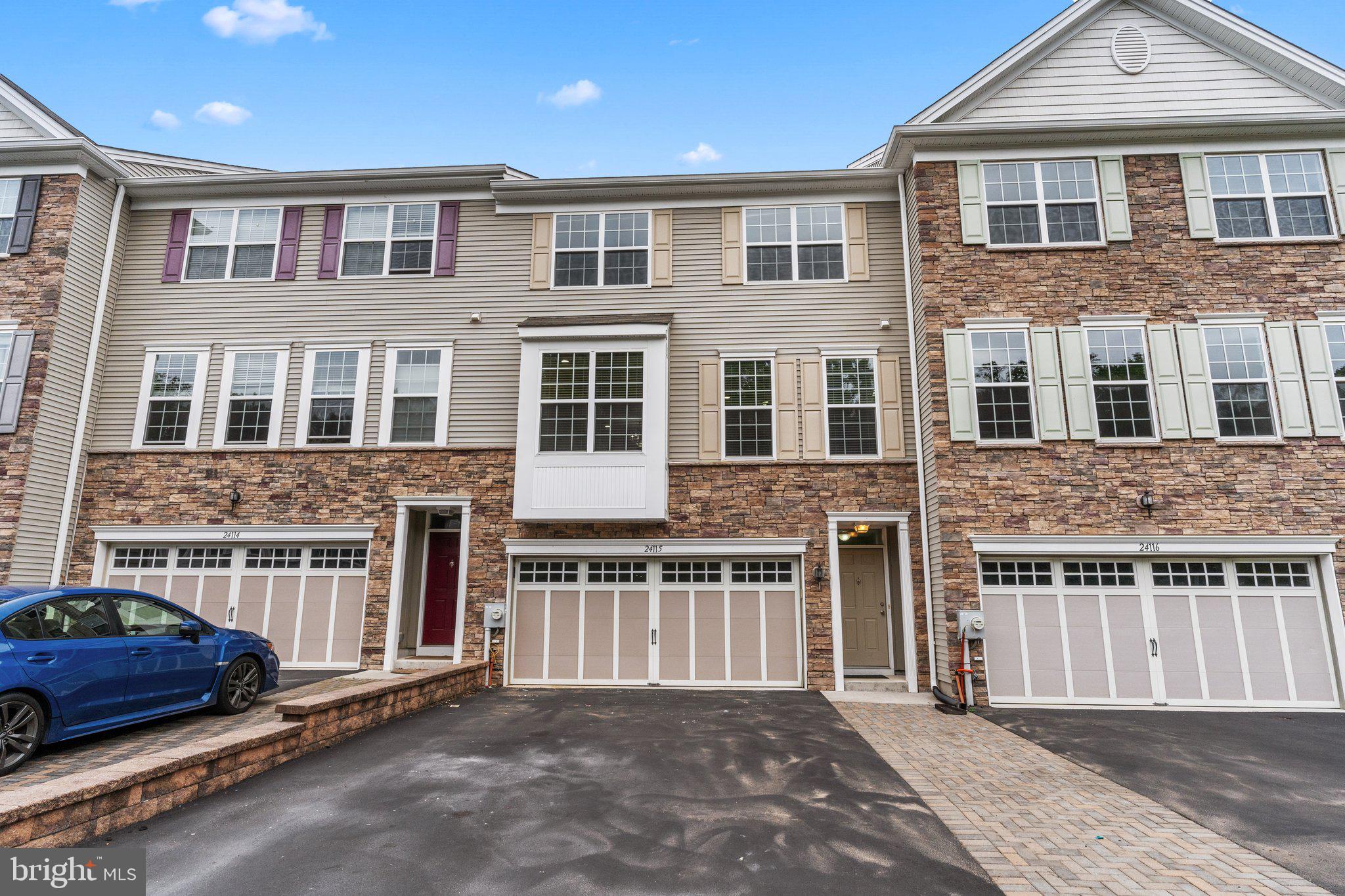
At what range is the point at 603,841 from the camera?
4531 millimetres

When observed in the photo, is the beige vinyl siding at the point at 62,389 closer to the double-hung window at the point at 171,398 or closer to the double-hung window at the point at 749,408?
the double-hung window at the point at 171,398

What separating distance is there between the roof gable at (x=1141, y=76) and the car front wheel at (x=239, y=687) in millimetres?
12517

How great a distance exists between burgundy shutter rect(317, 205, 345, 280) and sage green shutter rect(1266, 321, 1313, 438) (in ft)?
52.3

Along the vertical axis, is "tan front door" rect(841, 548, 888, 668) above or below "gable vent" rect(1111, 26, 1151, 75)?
below

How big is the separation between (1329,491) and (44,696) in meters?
15.7

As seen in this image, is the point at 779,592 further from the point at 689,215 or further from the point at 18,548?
the point at 18,548

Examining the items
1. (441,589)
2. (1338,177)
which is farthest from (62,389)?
(1338,177)

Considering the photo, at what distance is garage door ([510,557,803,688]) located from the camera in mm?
11102

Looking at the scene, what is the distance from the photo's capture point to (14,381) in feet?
36.9

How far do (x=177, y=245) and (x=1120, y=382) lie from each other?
1697cm

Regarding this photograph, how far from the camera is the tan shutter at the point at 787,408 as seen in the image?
11617mm

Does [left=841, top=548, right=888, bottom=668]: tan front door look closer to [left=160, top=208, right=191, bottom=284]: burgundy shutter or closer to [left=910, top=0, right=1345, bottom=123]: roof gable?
[left=910, top=0, right=1345, bottom=123]: roof gable

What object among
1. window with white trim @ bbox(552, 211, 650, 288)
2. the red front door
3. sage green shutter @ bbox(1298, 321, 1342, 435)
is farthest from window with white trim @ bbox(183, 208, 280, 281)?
sage green shutter @ bbox(1298, 321, 1342, 435)

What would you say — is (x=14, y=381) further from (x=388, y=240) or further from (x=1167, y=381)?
(x=1167, y=381)
